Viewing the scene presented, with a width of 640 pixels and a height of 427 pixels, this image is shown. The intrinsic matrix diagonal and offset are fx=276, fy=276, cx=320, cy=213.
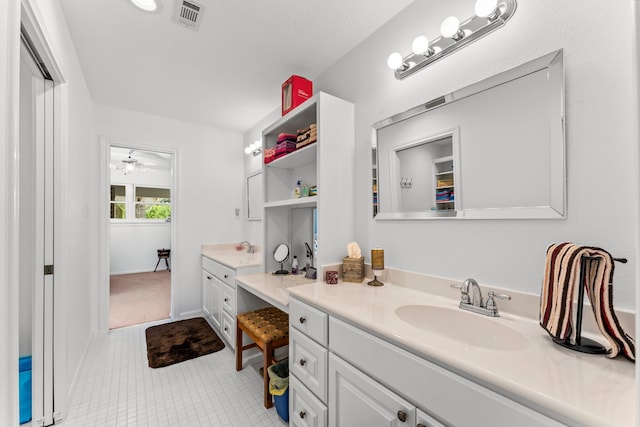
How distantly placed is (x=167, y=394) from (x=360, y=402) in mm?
1532

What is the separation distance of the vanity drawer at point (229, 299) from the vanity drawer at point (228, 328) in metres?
0.05

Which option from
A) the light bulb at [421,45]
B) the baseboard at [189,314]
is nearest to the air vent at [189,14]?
the light bulb at [421,45]

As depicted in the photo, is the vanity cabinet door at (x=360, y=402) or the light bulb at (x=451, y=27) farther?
the light bulb at (x=451, y=27)

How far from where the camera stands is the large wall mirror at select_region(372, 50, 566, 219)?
1.05 meters

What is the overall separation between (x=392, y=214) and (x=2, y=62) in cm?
166

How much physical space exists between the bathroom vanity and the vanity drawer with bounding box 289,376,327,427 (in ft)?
3.00

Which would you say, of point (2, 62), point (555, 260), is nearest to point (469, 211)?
point (555, 260)

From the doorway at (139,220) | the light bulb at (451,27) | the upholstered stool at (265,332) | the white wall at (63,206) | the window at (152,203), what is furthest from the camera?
the window at (152,203)

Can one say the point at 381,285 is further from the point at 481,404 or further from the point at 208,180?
the point at 208,180

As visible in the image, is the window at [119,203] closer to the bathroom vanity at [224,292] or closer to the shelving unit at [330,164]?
the bathroom vanity at [224,292]

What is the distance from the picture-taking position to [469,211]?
4.26ft

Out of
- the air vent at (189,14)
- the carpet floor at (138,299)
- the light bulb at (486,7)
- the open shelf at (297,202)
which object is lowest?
the carpet floor at (138,299)

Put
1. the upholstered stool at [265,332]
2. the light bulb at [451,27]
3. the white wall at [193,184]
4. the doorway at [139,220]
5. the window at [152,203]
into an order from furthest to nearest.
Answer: the window at [152,203]
the doorway at [139,220]
the white wall at [193,184]
the upholstered stool at [265,332]
the light bulb at [451,27]

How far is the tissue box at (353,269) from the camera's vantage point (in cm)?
173
